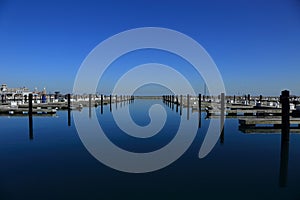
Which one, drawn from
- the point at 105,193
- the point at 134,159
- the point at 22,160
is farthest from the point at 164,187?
the point at 22,160

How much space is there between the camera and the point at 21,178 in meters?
7.00

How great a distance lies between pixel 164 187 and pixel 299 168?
473 centimetres

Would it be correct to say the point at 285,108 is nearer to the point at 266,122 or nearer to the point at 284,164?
the point at 284,164

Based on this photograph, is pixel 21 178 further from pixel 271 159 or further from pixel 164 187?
pixel 271 159

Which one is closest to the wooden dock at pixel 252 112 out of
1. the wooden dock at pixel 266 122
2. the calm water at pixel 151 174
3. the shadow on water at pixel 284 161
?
the wooden dock at pixel 266 122

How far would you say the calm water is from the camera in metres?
6.08

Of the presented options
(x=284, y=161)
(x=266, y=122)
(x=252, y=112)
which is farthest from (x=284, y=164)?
(x=252, y=112)

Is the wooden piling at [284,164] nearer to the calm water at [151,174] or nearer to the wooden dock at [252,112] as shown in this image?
the calm water at [151,174]

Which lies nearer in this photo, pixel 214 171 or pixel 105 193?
pixel 105 193

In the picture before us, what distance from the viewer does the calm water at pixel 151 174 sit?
239 inches

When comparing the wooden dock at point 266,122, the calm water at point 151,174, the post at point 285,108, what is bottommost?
the calm water at point 151,174

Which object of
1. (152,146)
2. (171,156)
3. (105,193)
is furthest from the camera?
(152,146)

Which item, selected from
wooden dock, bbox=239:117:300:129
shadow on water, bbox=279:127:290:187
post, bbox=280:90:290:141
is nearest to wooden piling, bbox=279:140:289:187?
shadow on water, bbox=279:127:290:187

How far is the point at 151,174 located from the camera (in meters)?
7.38
